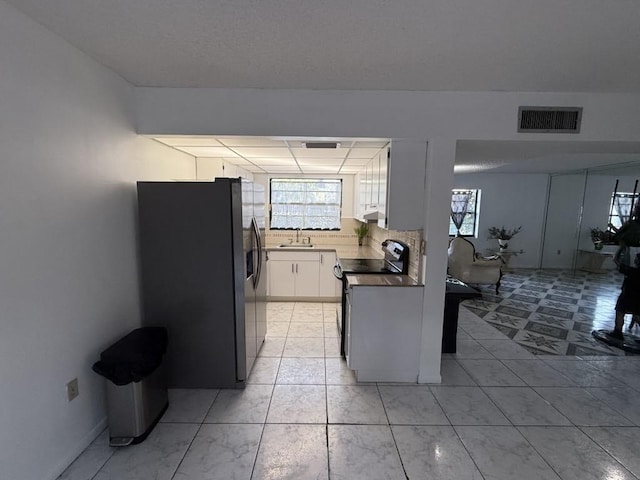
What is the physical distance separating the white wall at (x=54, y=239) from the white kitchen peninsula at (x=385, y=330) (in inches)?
73.9

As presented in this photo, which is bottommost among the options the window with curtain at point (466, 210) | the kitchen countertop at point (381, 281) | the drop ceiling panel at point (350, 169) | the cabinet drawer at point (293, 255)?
the cabinet drawer at point (293, 255)

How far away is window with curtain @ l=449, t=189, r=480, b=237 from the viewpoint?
301 inches

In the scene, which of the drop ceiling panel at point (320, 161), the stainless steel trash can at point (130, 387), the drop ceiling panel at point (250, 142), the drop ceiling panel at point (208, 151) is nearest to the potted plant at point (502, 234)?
the drop ceiling panel at point (320, 161)

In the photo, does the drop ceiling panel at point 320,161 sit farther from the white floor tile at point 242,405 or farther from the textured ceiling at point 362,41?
the white floor tile at point 242,405

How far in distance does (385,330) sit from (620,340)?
305cm

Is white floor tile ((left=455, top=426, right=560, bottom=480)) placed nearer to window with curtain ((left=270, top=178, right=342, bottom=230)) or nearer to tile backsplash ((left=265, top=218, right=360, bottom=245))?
tile backsplash ((left=265, top=218, right=360, bottom=245))

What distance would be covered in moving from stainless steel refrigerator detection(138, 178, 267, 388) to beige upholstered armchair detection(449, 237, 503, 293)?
13.9 feet

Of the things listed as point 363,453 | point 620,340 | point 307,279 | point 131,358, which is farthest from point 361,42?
point 620,340

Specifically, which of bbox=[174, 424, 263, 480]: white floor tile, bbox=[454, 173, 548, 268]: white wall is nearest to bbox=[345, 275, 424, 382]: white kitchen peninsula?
bbox=[174, 424, 263, 480]: white floor tile

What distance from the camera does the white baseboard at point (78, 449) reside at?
5.48 feet

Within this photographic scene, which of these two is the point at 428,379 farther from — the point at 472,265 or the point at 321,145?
the point at 472,265

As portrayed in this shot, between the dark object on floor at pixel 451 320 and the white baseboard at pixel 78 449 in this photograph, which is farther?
the dark object on floor at pixel 451 320

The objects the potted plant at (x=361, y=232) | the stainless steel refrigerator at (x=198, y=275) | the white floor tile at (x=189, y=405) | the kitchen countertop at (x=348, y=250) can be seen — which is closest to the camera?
the white floor tile at (x=189, y=405)

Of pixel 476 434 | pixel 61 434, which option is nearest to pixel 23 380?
pixel 61 434
